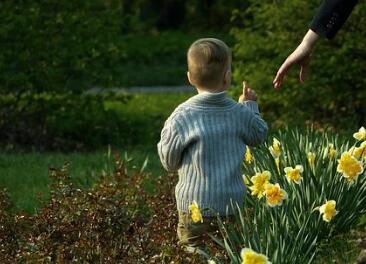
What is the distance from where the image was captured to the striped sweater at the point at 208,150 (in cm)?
518

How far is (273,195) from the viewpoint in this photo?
197 inches

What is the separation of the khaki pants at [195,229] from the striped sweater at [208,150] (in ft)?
0.13

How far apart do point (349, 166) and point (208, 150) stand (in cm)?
66

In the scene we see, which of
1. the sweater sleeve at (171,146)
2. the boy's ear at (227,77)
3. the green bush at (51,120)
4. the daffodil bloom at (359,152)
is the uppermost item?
the boy's ear at (227,77)

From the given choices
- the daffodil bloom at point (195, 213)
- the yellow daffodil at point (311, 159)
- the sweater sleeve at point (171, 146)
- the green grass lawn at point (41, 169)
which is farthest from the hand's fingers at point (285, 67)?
the green grass lawn at point (41, 169)

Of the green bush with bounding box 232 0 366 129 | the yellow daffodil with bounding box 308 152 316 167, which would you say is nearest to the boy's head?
the yellow daffodil with bounding box 308 152 316 167

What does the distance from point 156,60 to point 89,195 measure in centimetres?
1774

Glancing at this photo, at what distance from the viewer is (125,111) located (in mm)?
15094

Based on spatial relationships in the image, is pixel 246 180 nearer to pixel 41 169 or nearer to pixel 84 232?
pixel 84 232

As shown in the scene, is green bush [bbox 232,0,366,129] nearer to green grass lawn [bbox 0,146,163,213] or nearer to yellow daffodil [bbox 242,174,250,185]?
green grass lawn [bbox 0,146,163,213]

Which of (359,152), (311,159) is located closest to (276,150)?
(311,159)

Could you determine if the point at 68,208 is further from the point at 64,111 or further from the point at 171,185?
the point at 64,111

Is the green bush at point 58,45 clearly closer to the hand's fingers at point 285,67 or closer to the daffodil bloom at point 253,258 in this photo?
the hand's fingers at point 285,67

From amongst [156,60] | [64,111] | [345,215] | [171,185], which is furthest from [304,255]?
[156,60]
